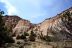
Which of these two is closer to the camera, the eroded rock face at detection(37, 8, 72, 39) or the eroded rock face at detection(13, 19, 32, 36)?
the eroded rock face at detection(37, 8, 72, 39)

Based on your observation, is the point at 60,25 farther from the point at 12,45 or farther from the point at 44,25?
the point at 12,45

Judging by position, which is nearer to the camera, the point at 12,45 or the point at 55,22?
the point at 12,45

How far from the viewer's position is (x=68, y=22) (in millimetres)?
48906

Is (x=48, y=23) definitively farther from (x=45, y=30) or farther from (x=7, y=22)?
(x=7, y=22)

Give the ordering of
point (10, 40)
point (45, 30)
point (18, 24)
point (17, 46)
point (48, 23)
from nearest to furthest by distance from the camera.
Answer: point (17, 46), point (10, 40), point (45, 30), point (48, 23), point (18, 24)

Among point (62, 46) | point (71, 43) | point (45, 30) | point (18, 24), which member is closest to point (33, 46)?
point (62, 46)

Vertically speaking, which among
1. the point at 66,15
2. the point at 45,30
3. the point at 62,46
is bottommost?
the point at 62,46

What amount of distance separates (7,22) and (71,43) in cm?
2922

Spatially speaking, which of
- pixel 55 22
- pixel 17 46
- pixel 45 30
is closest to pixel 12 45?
pixel 17 46

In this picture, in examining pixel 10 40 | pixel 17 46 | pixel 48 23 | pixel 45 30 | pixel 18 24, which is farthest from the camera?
pixel 18 24

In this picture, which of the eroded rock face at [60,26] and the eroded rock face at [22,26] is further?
the eroded rock face at [22,26]

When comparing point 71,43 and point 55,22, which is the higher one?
point 55,22

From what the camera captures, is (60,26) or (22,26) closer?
(60,26)

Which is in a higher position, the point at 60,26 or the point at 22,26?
the point at 22,26
